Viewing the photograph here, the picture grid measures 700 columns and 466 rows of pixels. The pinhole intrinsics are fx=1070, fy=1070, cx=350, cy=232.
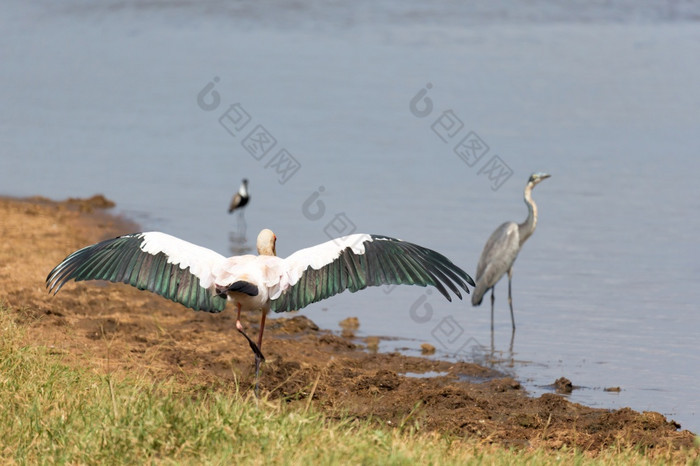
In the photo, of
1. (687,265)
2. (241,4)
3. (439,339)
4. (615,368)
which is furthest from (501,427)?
(241,4)

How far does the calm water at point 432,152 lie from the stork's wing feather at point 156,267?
2948mm

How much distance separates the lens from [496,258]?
34.6ft

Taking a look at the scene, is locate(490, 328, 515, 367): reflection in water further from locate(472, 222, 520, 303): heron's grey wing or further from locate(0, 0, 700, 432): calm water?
locate(472, 222, 520, 303): heron's grey wing

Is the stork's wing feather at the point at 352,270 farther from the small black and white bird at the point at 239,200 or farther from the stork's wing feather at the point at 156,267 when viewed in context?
the small black and white bird at the point at 239,200

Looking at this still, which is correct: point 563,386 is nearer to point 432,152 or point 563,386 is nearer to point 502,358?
point 502,358

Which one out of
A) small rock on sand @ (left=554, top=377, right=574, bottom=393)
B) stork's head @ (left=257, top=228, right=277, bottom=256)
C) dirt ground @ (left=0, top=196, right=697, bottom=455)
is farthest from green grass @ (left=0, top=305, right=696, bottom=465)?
small rock on sand @ (left=554, top=377, right=574, bottom=393)

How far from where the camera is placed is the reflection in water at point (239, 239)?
12.1 m

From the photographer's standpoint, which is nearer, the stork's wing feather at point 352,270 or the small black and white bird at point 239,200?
the stork's wing feather at point 352,270

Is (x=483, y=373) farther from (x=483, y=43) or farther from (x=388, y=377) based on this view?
(x=483, y=43)

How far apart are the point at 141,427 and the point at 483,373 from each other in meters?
3.90

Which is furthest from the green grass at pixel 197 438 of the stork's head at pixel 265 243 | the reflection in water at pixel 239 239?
the reflection in water at pixel 239 239

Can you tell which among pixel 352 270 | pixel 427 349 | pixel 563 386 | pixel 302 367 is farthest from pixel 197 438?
pixel 427 349

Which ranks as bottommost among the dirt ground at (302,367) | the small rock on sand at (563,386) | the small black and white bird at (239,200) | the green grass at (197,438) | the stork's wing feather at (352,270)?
the green grass at (197,438)

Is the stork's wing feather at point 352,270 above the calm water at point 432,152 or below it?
below
